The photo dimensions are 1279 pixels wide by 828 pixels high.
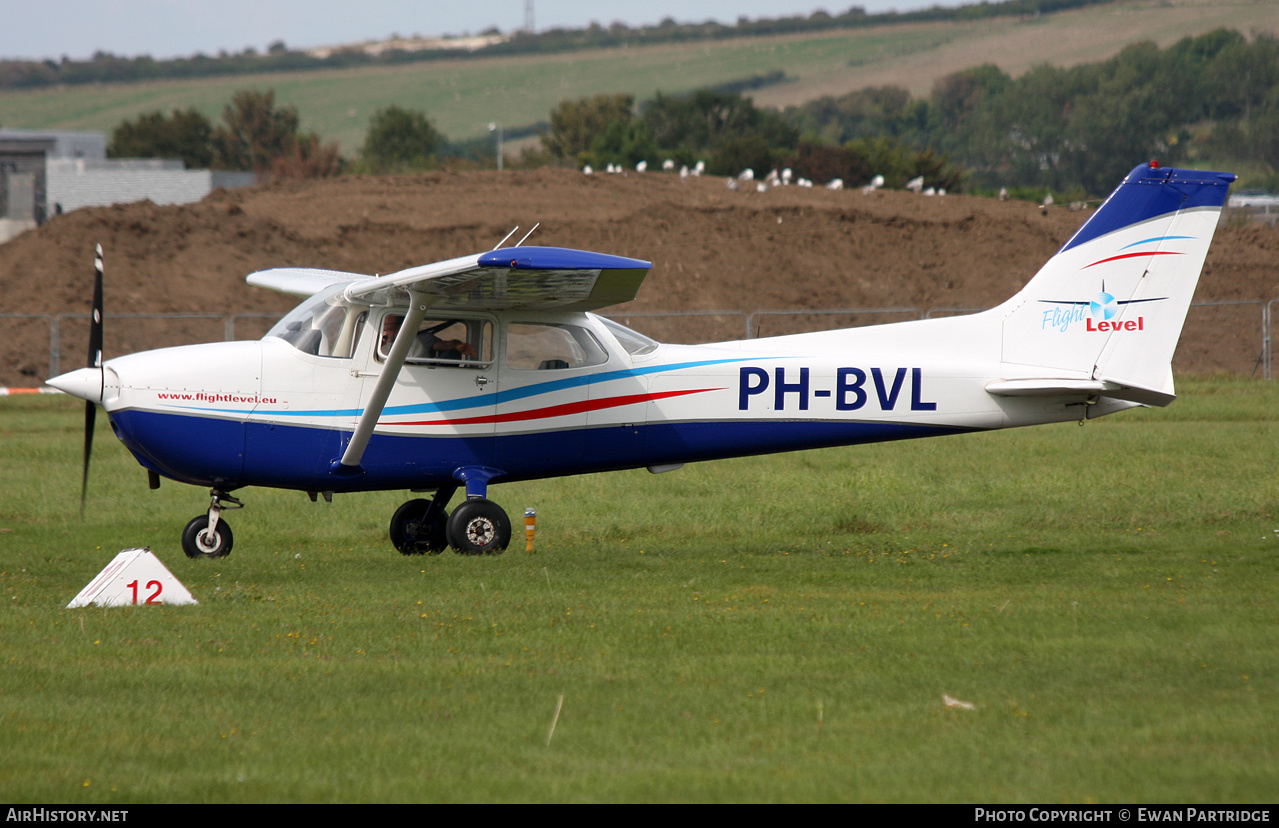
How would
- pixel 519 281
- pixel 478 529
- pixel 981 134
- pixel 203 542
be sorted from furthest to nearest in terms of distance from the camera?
pixel 981 134 < pixel 478 529 < pixel 203 542 < pixel 519 281

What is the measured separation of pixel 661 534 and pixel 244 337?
81.8ft

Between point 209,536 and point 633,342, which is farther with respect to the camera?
point 633,342

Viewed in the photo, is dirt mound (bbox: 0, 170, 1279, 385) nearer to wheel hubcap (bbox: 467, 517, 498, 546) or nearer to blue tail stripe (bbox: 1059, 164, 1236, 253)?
blue tail stripe (bbox: 1059, 164, 1236, 253)

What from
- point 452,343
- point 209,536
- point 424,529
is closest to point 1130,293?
point 452,343

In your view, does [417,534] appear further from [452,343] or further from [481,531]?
[452,343]

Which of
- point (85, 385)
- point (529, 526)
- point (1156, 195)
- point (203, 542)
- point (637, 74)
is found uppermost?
point (637, 74)

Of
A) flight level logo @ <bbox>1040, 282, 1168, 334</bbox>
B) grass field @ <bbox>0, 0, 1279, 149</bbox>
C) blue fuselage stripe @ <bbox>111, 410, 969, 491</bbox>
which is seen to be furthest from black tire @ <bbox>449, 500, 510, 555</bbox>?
grass field @ <bbox>0, 0, 1279, 149</bbox>

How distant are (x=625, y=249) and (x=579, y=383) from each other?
29026 mm

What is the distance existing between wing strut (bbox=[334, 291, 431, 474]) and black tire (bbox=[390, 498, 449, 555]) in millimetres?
978

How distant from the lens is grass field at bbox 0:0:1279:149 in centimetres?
12675

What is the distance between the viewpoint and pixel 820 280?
3966 cm

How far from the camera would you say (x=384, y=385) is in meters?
10.6

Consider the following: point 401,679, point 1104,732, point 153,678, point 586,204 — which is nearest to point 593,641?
point 401,679

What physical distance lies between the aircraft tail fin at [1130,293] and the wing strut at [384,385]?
5437 millimetres
